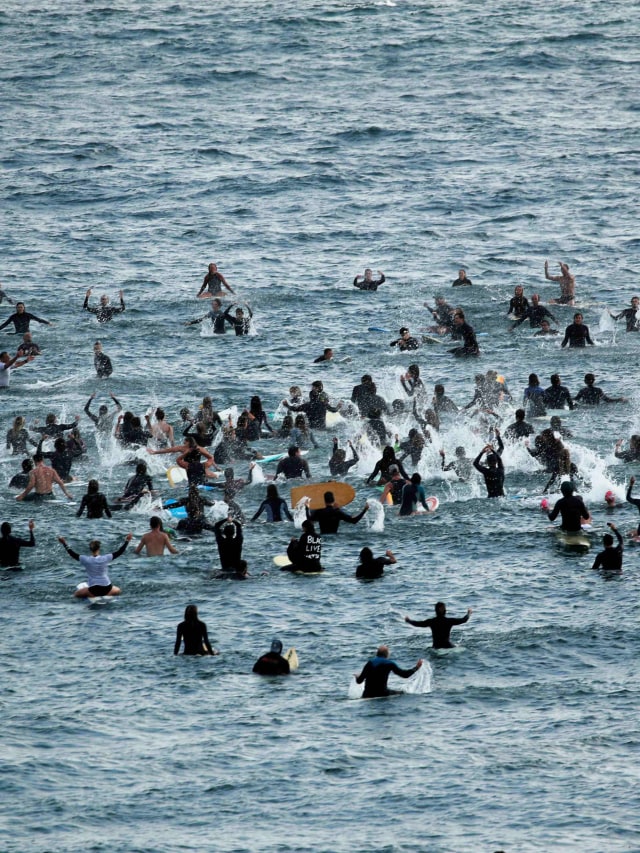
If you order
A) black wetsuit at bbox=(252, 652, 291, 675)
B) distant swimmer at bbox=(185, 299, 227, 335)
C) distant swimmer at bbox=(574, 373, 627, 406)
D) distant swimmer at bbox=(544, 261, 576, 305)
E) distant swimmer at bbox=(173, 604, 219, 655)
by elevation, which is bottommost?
black wetsuit at bbox=(252, 652, 291, 675)

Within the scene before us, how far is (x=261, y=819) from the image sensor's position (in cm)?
1841

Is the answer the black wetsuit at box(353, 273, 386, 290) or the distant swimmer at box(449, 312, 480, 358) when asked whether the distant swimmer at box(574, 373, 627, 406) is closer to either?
the distant swimmer at box(449, 312, 480, 358)

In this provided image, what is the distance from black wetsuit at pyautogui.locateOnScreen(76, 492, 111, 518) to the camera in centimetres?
2936

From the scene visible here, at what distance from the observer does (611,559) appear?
86.0 feet

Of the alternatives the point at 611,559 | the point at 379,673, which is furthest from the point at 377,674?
the point at 611,559

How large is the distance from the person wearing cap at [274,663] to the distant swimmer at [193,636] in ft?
3.58

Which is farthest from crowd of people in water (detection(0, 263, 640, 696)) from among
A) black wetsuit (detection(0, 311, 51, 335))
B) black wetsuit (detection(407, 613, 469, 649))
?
black wetsuit (detection(0, 311, 51, 335))

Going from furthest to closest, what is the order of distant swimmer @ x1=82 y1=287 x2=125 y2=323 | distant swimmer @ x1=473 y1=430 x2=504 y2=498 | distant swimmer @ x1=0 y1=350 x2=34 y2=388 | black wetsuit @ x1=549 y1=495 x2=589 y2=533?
1. distant swimmer @ x1=82 y1=287 x2=125 y2=323
2. distant swimmer @ x1=0 y1=350 x2=34 y2=388
3. distant swimmer @ x1=473 y1=430 x2=504 y2=498
4. black wetsuit @ x1=549 y1=495 x2=589 y2=533

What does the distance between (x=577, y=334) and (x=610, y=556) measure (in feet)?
60.2

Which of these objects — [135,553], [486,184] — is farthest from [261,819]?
[486,184]

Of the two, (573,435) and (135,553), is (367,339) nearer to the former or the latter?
(573,435)

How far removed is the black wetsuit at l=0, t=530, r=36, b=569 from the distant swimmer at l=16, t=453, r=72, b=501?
4.54 metres

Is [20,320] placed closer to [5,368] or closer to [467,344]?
[5,368]

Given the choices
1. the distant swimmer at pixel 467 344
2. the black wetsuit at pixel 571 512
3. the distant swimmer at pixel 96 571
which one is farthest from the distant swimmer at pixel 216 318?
the distant swimmer at pixel 96 571
